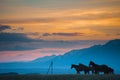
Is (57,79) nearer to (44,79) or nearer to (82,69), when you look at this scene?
(44,79)

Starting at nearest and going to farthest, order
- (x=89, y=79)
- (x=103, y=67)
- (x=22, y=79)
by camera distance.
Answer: (x=89, y=79) → (x=22, y=79) → (x=103, y=67)

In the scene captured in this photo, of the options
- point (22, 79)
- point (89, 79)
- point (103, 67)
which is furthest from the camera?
point (103, 67)

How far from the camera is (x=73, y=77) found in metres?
54.7

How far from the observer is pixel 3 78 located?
191ft

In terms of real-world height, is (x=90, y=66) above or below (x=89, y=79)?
above

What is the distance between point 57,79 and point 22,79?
5.64 metres

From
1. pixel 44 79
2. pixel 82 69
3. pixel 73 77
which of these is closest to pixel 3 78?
pixel 44 79

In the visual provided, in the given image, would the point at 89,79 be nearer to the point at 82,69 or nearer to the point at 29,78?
the point at 29,78

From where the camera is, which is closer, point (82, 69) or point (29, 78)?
point (29, 78)

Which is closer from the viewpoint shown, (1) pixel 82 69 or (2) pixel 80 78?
(2) pixel 80 78

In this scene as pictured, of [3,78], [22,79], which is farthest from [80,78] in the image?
[3,78]

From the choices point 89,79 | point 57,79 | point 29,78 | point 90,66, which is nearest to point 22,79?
point 29,78

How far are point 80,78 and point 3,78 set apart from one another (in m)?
12.5

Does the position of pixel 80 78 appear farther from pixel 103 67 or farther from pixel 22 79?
pixel 103 67
